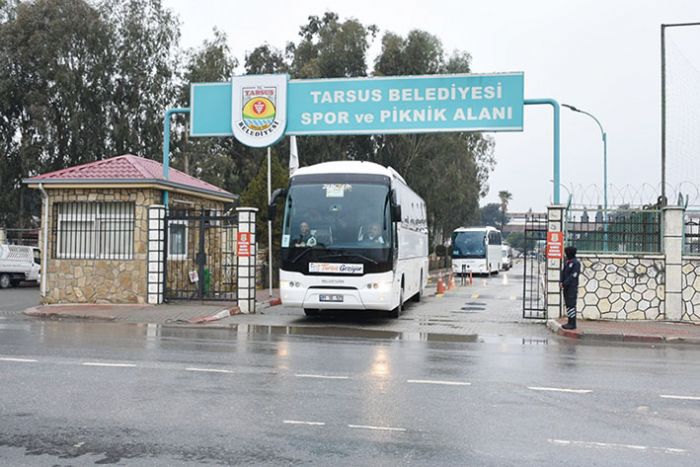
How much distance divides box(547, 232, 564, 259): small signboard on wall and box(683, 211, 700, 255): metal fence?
2.81 meters

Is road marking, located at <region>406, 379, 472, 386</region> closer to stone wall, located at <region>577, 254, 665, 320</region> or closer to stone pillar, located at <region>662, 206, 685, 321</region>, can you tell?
stone wall, located at <region>577, 254, 665, 320</region>

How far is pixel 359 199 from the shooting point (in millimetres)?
16125

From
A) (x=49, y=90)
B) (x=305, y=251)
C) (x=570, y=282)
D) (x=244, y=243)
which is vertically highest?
(x=49, y=90)

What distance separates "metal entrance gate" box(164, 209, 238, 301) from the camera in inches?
756

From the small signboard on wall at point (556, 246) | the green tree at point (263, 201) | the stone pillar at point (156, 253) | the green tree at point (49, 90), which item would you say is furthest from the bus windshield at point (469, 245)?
the stone pillar at point (156, 253)

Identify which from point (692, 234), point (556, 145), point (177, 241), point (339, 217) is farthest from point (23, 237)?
point (692, 234)

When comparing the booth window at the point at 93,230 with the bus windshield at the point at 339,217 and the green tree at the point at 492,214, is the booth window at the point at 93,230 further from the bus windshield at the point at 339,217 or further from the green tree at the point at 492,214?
the green tree at the point at 492,214

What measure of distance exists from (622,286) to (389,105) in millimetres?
7749

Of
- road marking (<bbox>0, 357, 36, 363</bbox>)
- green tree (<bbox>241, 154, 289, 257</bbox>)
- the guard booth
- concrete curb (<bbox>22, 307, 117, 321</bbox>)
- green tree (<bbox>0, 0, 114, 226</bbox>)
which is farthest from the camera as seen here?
green tree (<bbox>0, 0, 114, 226</bbox>)

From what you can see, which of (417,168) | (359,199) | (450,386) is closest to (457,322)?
(359,199)

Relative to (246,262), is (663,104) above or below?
above

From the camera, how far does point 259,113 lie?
20.2 meters

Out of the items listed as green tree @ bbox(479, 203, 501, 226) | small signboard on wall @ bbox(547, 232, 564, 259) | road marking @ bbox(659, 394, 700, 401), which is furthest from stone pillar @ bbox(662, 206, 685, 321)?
green tree @ bbox(479, 203, 501, 226)

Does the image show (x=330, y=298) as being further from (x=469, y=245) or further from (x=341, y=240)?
(x=469, y=245)
